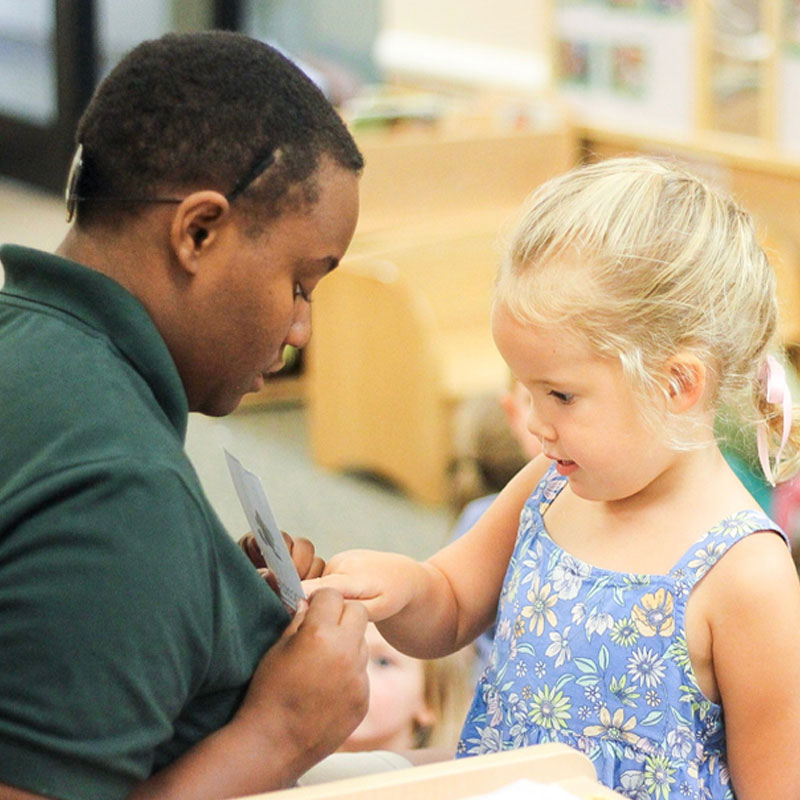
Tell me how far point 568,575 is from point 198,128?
24.6 inches

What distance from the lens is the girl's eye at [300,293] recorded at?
3.85ft

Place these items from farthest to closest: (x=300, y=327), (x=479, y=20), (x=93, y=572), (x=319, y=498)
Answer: (x=479, y=20), (x=319, y=498), (x=300, y=327), (x=93, y=572)

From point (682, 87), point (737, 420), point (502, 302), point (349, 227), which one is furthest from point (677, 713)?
point (682, 87)

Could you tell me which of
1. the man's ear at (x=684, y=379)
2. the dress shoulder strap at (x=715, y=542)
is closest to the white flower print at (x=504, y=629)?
the dress shoulder strap at (x=715, y=542)

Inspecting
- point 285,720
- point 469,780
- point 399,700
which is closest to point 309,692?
point 285,720

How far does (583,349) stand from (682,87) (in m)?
3.92

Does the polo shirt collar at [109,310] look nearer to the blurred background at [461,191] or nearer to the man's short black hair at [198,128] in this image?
the man's short black hair at [198,128]

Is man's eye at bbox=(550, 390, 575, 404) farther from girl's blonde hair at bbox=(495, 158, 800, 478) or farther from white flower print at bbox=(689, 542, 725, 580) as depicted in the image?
white flower print at bbox=(689, 542, 725, 580)

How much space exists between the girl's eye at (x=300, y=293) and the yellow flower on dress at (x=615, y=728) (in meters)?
0.53

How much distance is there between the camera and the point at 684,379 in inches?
52.6

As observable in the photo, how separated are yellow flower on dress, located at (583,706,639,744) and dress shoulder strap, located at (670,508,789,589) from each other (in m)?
0.15

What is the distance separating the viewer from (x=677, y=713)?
4.32 ft

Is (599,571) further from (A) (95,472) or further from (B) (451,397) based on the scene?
(B) (451,397)

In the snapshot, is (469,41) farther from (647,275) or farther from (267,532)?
(267,532)
